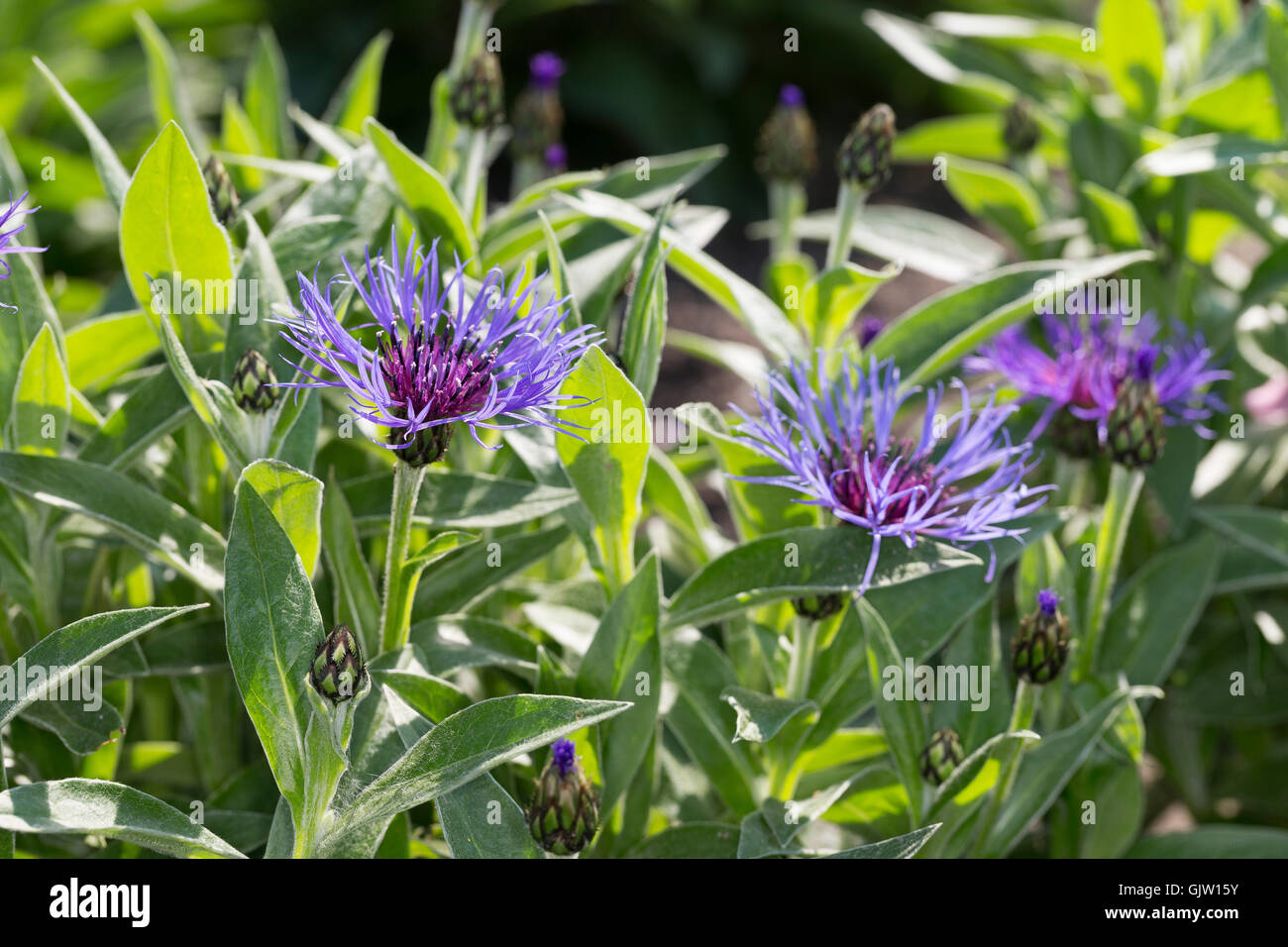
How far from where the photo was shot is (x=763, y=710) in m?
1.46

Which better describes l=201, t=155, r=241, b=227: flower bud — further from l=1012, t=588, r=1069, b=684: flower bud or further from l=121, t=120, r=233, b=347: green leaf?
l=1012, t=588, r=1069, b=684: flower bud

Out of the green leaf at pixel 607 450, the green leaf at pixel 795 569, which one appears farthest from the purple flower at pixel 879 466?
the green leaf at pixel 607 450

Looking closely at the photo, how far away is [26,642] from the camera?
64.1 inches

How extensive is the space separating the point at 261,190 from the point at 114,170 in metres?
0.43

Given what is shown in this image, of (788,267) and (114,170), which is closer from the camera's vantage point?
(114,170)

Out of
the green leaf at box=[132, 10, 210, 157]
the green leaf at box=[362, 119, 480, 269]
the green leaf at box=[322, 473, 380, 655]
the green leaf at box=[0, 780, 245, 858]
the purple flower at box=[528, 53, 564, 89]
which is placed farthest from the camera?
the purple flower at box=[528, 53, 564, 89]

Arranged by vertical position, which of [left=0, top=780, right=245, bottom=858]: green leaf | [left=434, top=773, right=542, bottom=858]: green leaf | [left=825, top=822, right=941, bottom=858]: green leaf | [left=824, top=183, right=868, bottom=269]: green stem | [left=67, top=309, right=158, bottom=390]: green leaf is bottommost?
[left=825, top=822, right=941, bottom=858]: green leaf

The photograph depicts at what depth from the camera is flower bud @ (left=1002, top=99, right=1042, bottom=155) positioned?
2316 mm

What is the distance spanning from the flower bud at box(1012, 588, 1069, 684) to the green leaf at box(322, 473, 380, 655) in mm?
721

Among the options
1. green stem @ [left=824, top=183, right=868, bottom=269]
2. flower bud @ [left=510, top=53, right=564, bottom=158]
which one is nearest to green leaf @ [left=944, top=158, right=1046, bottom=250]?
green stem @ [left=824, top=183, right=868, bottom=269]

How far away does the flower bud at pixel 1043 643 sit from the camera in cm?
148

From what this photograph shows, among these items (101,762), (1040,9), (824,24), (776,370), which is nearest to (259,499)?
(101,762)

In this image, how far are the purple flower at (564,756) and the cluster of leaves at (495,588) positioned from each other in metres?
→ 0.08
